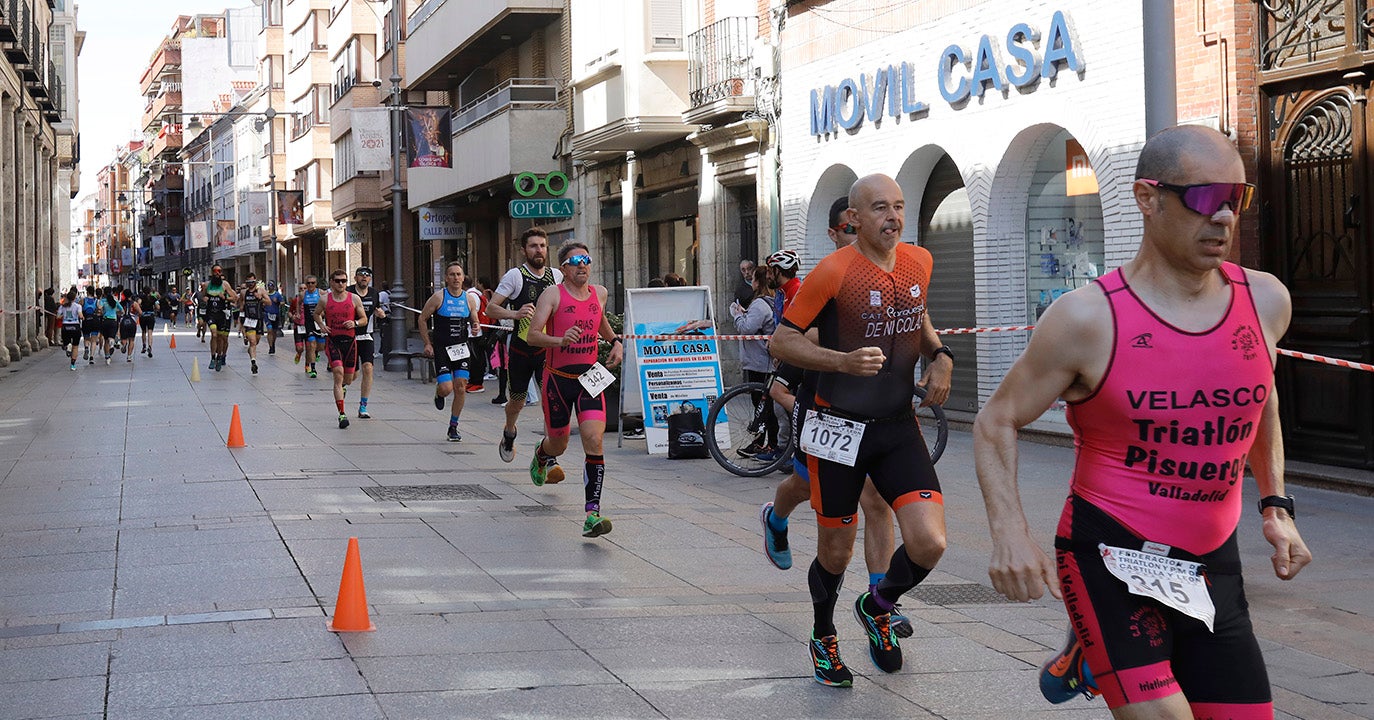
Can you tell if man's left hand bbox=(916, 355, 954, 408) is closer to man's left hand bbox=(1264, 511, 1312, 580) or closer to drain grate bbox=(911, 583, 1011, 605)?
drain grate bbox=(911, 583, 1011, 605)

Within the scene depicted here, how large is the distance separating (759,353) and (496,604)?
23.4 ft

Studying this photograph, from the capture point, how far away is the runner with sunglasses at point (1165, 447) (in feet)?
11.1

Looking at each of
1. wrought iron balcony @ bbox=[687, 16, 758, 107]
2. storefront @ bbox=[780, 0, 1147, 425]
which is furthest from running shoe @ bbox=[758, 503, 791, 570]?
wrought iron balcony @ bbox=[687, 16, 758, 107]

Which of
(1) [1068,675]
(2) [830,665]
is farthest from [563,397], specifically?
(1) [1068,675]

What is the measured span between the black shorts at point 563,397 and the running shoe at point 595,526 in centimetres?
84

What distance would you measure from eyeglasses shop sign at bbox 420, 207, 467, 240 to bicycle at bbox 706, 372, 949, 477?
27.1 meters

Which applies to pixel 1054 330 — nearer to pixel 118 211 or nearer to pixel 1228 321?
pixel 1228 321

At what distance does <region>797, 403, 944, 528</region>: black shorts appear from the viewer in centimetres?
581

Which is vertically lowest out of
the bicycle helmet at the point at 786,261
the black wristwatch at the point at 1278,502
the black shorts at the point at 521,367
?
the black wristwatch at the point at 1278,502

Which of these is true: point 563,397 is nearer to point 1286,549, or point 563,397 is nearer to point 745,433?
point 745,433

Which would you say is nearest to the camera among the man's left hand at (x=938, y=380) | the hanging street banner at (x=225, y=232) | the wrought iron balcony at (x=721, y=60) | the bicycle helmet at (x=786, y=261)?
the man's left hand at (x=938, y=380)

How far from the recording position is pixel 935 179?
18.5m

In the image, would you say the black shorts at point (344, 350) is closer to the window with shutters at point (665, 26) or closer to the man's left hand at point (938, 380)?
the window with shutters at point (665, 26)

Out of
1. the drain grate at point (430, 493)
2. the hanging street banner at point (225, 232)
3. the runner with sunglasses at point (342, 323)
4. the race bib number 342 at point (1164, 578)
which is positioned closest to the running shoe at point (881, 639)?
the race bib number 342 at point (1164, 578)
